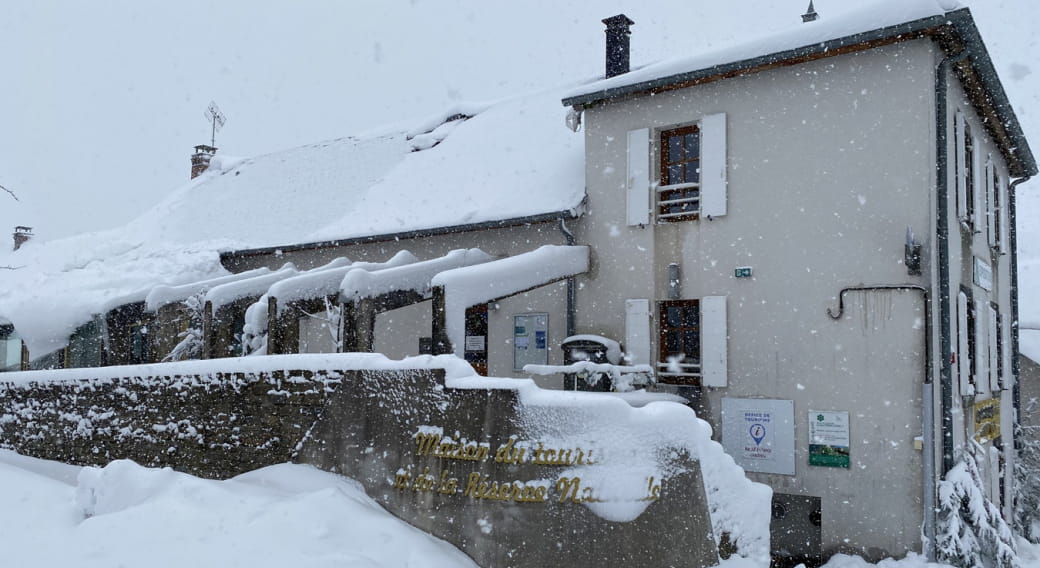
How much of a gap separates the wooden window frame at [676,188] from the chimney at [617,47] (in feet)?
9.50

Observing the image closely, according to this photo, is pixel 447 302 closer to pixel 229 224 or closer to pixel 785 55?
pixel 785 55

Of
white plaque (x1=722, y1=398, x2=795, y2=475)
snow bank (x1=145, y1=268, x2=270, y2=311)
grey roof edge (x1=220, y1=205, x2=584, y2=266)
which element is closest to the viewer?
white plaque (x1=722, y1=398, x2=795, y2=475)

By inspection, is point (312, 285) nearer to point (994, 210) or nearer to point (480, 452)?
point (480, 452)

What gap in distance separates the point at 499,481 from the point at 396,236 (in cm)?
659

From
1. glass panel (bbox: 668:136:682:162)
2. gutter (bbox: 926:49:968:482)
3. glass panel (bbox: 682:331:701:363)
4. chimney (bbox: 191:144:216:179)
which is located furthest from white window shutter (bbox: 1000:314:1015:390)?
chimney (bbox: 191:144:216:179)

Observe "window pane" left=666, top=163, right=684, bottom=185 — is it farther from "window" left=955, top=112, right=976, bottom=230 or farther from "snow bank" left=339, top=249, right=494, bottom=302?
"window" left=955, top=112, right=976, bottom=230

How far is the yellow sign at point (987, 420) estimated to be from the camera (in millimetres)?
10070

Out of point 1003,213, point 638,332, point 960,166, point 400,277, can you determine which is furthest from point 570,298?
point 1003,213

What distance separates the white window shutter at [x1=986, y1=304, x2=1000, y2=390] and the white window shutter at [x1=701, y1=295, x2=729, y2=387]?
395 centimetres

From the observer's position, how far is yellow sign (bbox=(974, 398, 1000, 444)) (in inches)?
396

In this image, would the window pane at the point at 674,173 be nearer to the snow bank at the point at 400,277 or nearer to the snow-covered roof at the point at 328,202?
the snow-covered roof at the point at 328,202

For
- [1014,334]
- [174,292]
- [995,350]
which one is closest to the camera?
[995,350]

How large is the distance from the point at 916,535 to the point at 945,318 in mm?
2190

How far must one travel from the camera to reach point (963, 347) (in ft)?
31.0
